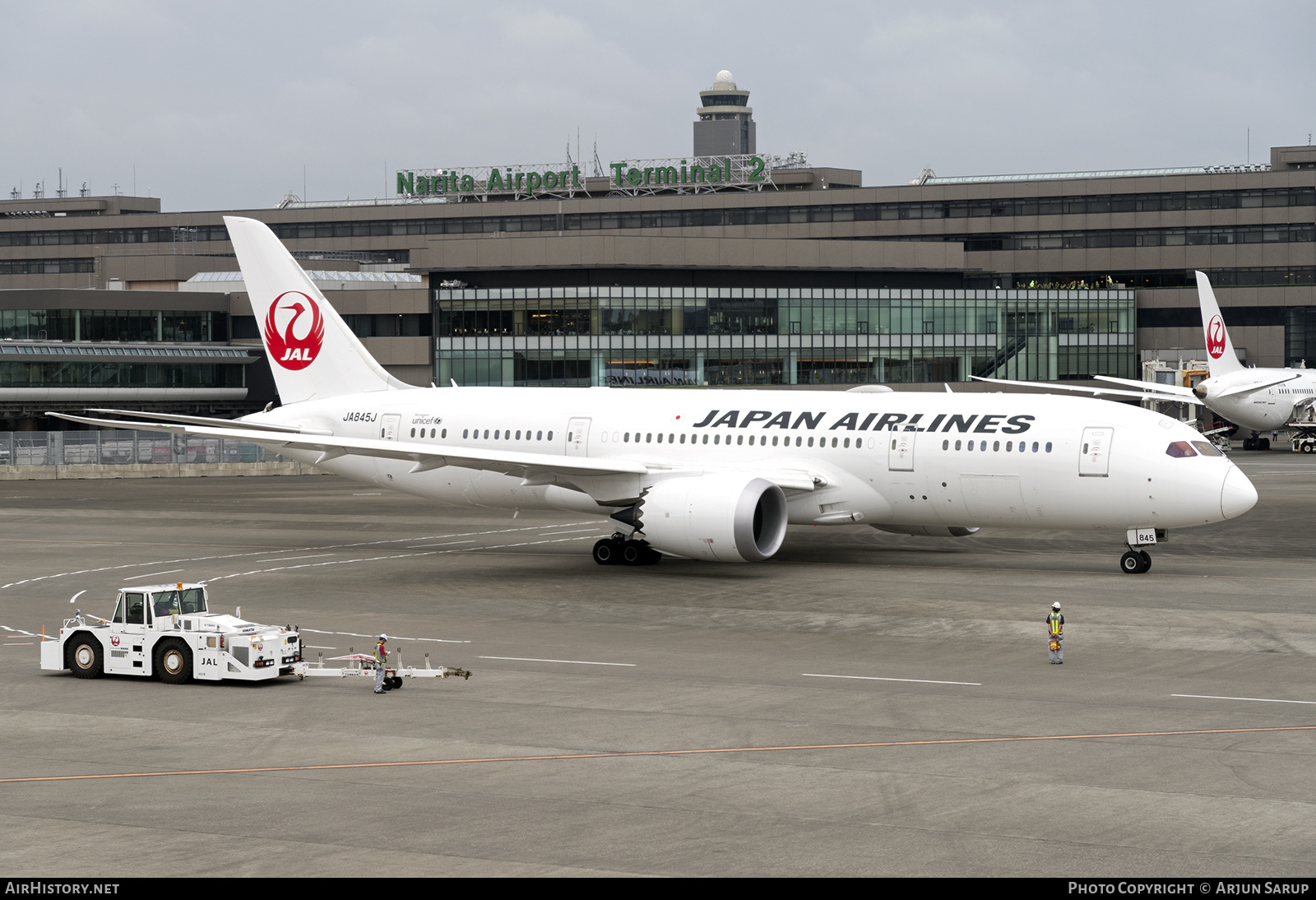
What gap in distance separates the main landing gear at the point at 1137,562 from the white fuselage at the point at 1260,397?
57492 mm

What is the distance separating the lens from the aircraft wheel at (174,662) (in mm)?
23000

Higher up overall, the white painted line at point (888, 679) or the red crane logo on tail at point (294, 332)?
the red crane logo on tail at point (294, 332)

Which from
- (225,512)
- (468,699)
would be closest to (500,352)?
(225,512)

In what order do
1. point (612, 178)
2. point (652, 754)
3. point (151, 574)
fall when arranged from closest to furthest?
point (652, 754), point (151, 574), point (612, 178)

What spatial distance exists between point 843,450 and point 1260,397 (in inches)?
2434

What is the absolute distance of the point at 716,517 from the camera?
112 ft

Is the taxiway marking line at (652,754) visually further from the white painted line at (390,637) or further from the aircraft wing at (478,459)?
the aircraft wing at (478,459)

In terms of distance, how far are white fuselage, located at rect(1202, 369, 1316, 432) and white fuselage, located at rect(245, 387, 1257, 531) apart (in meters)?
56.6

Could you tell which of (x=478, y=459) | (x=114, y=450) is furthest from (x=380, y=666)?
(x=114, y=450)

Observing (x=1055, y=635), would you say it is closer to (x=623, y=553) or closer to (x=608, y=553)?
(x=623, y=553)

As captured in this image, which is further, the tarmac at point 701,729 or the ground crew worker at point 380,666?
the ground crew worker at point 380,666

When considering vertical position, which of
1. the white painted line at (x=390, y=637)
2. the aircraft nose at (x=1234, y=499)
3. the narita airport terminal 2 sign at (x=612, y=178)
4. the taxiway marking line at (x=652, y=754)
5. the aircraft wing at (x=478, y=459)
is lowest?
the taxiway marking line at (x=652, y=754)

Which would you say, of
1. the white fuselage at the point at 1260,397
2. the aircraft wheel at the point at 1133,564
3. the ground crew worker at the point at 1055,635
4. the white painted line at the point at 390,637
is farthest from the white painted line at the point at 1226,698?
the white fuselage at the point at 1260,397
